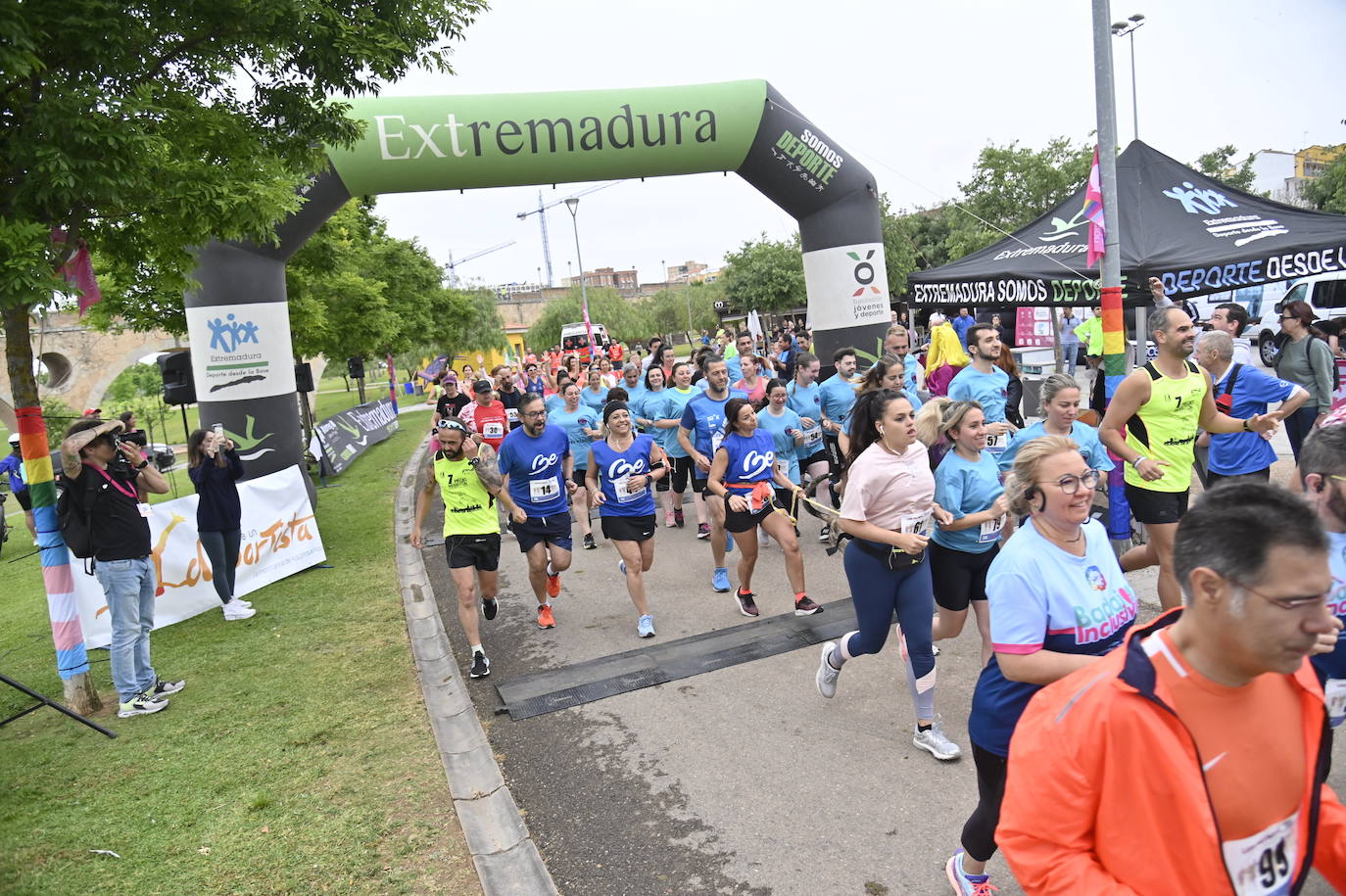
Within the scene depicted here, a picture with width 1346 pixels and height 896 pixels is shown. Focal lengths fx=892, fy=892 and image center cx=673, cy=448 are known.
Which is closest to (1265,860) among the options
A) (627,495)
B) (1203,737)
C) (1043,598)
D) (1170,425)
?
(1203,737)

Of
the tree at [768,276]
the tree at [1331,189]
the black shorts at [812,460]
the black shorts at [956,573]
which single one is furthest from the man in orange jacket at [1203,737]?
the tree at [768,276]

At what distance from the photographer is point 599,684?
6148mm

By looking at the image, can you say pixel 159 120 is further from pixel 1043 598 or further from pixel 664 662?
pixel 1043 598

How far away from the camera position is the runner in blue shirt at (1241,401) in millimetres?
5938

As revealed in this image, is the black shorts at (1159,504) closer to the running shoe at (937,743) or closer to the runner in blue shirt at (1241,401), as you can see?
the runner in blue shirt at (1241,401)

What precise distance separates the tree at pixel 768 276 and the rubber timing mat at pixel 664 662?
39.8m

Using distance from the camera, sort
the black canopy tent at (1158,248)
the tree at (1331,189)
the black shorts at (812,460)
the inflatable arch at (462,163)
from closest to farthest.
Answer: the black canopy tent at (1158,248) → the black shorts at (812,460) → the inflatable arch at (462,163) → the tree at (1331,189)

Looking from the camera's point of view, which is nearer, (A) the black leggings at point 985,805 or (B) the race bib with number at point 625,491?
(A) the black leggings at point 985,805

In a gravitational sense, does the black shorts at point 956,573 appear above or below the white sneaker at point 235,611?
above

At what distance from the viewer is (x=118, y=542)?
609 centimetres

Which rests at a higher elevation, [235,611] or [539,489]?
[539,489]

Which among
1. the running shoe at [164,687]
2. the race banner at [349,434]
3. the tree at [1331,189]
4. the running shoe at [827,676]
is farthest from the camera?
the tree at [1331,189]

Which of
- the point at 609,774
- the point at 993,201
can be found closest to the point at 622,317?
the point at 993,201

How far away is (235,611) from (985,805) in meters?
7.39
